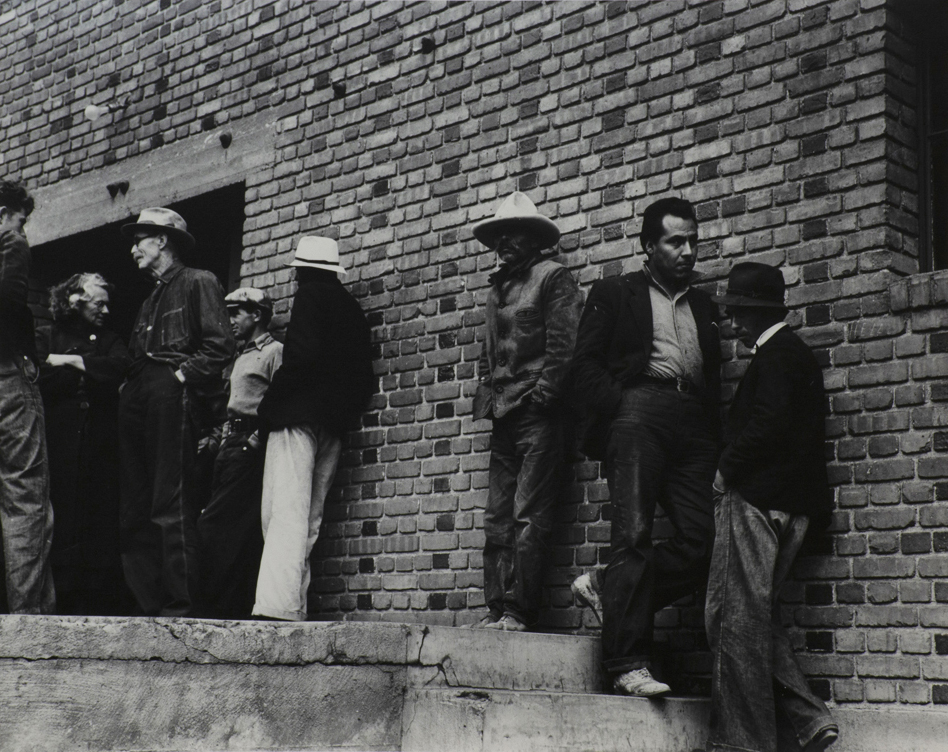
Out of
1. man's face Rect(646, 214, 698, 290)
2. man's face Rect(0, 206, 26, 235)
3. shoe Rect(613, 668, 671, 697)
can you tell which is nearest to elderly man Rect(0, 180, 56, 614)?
man's face Rect(0, 206, 26, 235)

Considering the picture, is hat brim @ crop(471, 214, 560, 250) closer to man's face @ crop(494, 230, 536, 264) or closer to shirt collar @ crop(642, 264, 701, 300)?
man's face @ crop(494, 230, 536, 264)

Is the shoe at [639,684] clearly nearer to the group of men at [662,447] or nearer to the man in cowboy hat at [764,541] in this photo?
the group of men at [662,447]

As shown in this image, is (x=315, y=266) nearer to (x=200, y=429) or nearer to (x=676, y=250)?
(x=200, y=429)

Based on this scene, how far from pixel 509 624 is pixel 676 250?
1.81 m

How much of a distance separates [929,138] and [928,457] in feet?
4.99

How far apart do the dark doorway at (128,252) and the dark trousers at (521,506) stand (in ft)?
10.7

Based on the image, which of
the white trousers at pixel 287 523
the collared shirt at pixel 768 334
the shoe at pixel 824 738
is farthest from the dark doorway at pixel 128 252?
the shoe at pixel 824 738

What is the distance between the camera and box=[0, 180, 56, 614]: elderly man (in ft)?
17.9

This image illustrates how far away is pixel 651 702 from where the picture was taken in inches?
189

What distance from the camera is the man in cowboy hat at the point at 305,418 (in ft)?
20.9

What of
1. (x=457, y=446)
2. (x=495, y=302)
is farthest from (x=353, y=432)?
(x=495, y=302)

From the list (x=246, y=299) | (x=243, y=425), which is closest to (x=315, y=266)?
(x=246, y=299)

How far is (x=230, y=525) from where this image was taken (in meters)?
6.96

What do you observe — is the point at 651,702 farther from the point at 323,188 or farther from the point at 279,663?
the point at 323,188
